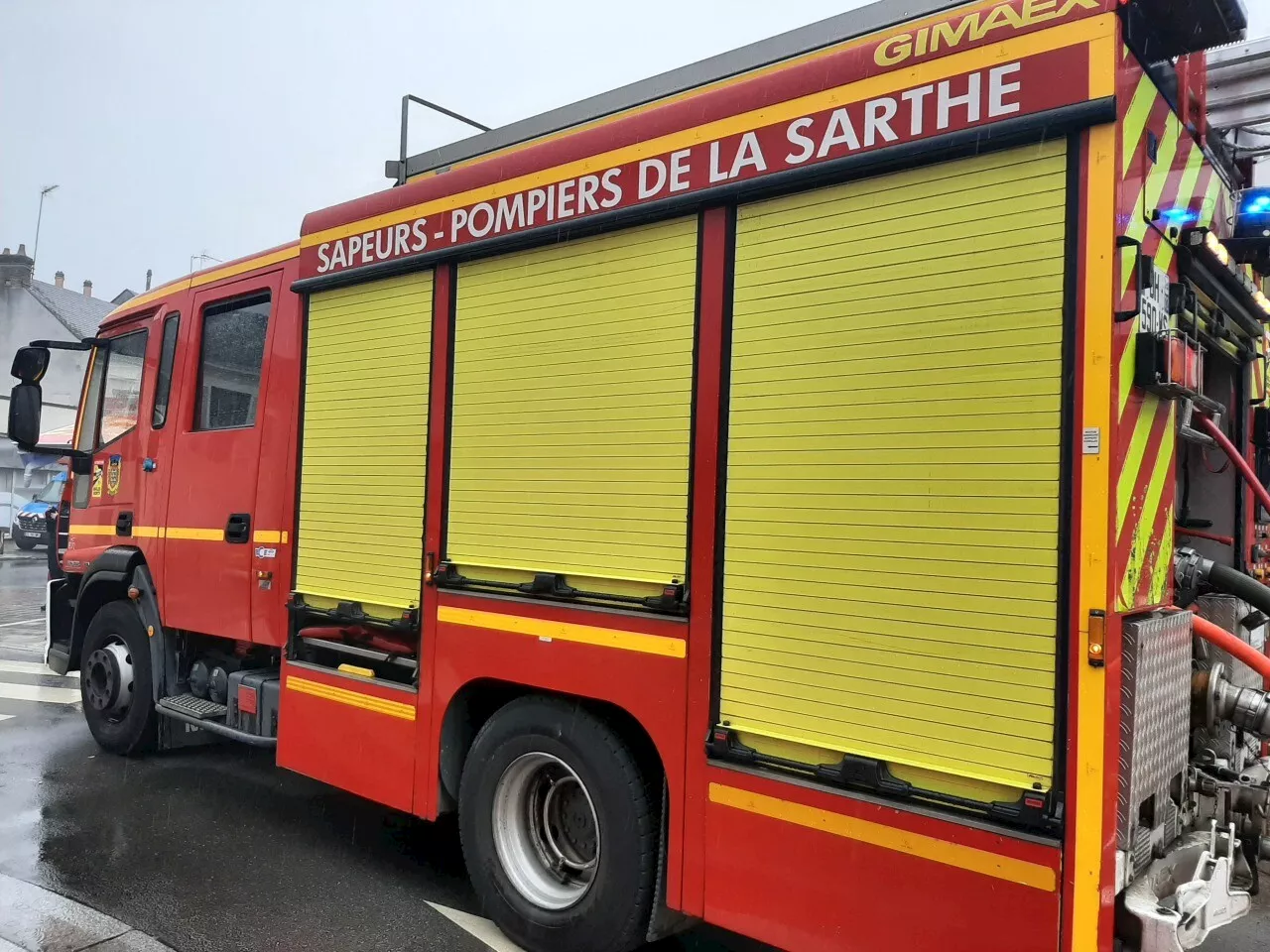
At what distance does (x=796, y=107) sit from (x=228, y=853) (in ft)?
14.0

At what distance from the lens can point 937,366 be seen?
2609mm

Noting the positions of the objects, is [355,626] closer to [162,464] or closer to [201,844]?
[201,844]

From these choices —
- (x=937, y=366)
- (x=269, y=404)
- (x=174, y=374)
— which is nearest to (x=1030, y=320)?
(x=937, y=366)

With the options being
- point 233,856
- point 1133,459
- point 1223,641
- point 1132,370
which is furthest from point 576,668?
point 233,856

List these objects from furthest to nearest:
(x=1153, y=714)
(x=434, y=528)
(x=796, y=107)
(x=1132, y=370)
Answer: (x=434, y=528)
(x=796, y=107)
(x=1153, y=714)
(x=1132, y=370)

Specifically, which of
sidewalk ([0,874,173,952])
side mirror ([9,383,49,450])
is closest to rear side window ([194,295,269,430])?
side mirror ([9,383,49,450])

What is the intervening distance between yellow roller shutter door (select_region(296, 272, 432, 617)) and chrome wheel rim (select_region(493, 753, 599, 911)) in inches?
35.7

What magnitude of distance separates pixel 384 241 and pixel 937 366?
266 centimetres

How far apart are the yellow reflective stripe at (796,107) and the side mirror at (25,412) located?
2.85 m

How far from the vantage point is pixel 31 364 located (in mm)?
5469

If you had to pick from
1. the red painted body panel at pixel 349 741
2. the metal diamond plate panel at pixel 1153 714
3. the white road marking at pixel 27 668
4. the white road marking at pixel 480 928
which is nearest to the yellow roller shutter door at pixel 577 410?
the red painted body panel at pixel 349 741

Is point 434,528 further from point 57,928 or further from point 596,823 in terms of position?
point 57,928

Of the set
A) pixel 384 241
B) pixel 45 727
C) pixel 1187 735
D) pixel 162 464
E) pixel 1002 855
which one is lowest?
pixel 45 727

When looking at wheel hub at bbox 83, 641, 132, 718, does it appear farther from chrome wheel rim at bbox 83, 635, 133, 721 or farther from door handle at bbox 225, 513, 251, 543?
door handle at bbox 225, 513, 251, 543
